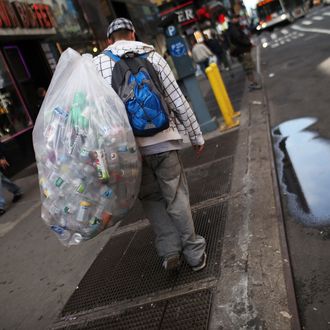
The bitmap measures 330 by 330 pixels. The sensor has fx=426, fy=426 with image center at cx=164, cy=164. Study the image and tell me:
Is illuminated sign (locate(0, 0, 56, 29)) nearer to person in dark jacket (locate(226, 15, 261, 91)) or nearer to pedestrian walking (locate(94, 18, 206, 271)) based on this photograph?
person in dark jacket (locate(226, 15, 261, 91))

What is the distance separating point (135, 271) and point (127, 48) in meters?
1.89

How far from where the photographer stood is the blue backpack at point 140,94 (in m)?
2.87

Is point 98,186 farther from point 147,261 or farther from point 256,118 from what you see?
point 256,118

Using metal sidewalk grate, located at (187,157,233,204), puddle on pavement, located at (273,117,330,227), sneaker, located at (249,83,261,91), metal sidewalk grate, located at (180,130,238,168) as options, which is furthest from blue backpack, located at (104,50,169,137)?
sneaker, located at (249,83,261,91)

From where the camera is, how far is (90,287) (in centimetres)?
374

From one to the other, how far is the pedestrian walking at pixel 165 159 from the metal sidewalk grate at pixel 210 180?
1416 millimetres

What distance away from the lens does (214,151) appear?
6.58m

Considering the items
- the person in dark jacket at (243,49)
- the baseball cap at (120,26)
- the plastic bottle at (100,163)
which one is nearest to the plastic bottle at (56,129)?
the plastic bottle at (100,163)

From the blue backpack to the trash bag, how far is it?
0.08 metres

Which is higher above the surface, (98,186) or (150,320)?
(98,186)

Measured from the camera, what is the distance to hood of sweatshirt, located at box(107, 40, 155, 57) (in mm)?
3021

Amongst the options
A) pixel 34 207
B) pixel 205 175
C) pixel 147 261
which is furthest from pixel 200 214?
pixel 34 207

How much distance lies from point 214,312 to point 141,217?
2.31 m

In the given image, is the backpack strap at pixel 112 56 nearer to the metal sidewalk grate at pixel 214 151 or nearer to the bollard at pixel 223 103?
the metal sidewalk grate at pixel 214 151
